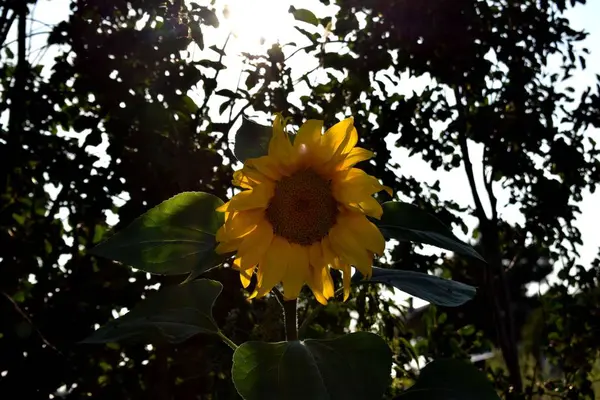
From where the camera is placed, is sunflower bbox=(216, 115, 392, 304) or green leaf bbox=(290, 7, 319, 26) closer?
sunflower bbox=(216, 115, 392, 304)

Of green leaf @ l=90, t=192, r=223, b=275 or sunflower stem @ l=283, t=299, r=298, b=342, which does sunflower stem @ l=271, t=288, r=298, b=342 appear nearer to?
sunflower stem @ l=283, t=299, r=298, b=342

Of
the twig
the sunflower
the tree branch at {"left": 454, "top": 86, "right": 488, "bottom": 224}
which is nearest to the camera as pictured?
the sunflower

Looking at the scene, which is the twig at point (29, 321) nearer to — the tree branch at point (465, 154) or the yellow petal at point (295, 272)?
the yellow petal at point (295, 272)

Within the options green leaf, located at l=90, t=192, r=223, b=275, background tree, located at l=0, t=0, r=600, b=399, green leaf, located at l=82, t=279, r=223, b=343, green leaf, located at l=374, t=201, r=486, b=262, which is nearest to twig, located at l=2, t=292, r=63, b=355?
background tree, located at l=0, t=0, r=600, b=399

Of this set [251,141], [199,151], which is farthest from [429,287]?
[199,151]

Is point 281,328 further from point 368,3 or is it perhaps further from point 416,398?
point 368,3

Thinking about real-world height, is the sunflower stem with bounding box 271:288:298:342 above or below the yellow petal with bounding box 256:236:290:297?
below

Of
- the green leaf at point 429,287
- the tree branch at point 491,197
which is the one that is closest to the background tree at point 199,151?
the tree branch at point 491,197
